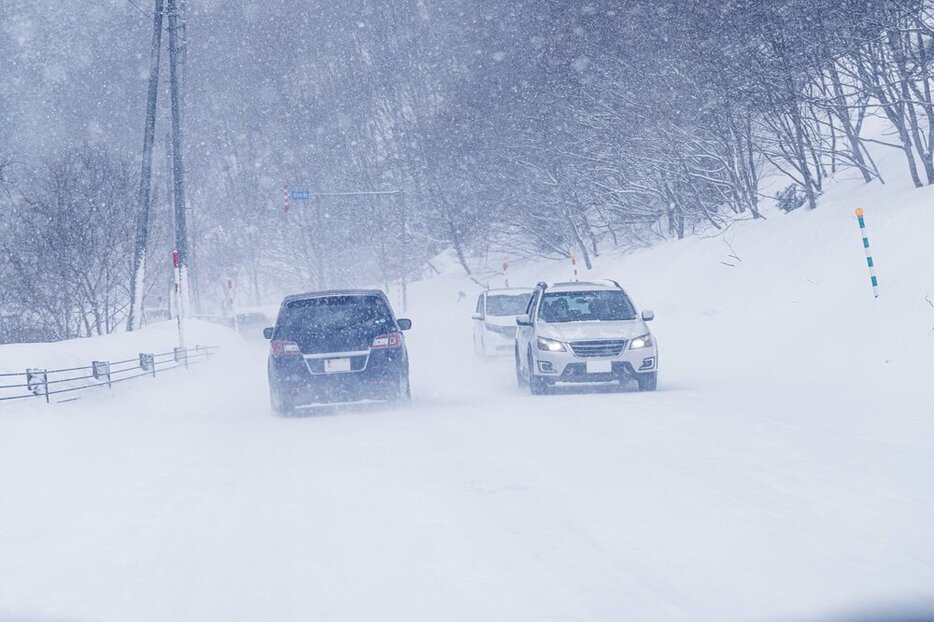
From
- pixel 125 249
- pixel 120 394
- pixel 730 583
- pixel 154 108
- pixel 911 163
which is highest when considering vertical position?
pixel 154 108

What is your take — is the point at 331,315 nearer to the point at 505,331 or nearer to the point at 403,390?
the point at 403,390

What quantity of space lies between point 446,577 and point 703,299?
68.3ft

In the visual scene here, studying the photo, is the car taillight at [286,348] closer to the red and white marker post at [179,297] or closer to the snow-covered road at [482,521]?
the snow-covered road at [482,521]

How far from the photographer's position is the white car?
1006 inches

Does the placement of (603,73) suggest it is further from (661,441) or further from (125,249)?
(661,441)

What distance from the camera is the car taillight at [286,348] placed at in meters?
15.0

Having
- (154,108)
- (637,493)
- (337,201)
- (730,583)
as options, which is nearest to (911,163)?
(637,493)

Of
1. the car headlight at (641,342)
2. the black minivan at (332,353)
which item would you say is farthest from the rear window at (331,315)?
the car headlight at (641,342)

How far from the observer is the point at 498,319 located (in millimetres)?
25812

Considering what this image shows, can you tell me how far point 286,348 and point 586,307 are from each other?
16.5 ft

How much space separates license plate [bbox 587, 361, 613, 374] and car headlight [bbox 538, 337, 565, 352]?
18.6 inches

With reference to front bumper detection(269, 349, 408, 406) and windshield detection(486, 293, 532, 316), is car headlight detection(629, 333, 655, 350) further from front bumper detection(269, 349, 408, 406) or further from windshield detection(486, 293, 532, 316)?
windshield detection(486, 293, 532, 316)

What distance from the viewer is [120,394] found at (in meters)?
22.7

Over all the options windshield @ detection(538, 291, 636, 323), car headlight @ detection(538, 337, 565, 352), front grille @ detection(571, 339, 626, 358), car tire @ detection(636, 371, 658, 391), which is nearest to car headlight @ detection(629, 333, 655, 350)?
front grille @ detection(571, 339, 626, 358)
